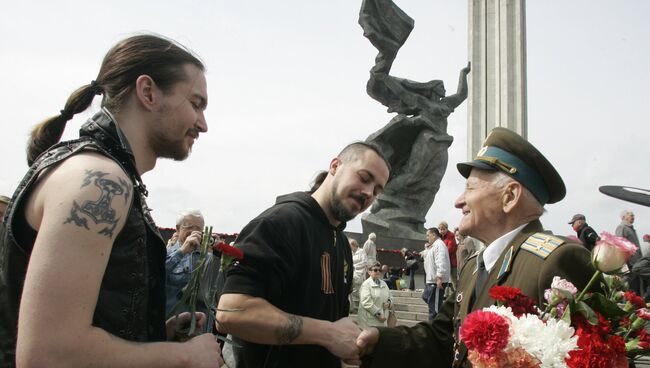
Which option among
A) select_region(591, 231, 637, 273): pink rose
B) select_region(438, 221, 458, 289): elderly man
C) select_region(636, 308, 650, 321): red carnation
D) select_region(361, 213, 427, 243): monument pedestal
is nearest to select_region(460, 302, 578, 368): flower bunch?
select_region(591, 231, 637, 273): pink rose

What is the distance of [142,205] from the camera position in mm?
1578

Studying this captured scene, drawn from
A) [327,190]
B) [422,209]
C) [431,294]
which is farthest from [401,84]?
[327,190]

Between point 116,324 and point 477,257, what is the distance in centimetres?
172

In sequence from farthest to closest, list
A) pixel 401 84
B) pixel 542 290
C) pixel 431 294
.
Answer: pixel 401 84 → pixel 431 294 → pixel 542 290

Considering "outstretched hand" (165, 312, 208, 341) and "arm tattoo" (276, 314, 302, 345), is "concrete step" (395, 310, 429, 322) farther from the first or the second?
"outstretched hand" (165, 312, 208, 341)

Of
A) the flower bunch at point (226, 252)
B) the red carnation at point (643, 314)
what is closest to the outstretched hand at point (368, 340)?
the flower bunch at point (226, 252)

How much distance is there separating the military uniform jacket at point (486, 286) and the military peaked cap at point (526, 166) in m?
0.17

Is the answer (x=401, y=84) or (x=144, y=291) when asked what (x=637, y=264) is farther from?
(x=401, y=84)

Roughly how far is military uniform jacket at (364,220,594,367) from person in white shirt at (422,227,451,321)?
650cm

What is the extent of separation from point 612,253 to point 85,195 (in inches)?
54.1

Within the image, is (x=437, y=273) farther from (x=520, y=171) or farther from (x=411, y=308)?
(x=520, y=171)

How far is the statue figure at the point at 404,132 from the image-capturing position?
18.1 metres

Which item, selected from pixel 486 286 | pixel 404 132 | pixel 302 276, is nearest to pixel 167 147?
pixel 302 276

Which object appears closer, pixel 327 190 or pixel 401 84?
pixel 327 190
